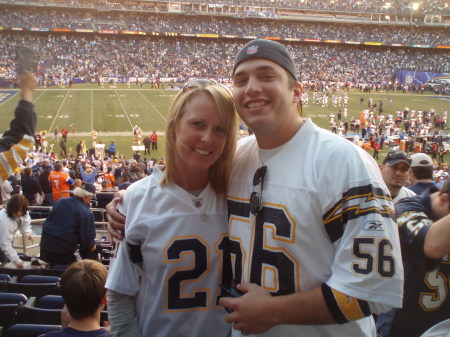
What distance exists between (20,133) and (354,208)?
1992 mm

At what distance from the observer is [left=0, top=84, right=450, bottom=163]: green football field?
76.3 feet

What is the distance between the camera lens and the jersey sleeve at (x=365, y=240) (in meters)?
1.53

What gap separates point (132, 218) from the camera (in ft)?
6.44

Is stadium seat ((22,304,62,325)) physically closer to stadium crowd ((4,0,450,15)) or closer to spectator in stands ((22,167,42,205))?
spectator in stands ((22,167,42,205))

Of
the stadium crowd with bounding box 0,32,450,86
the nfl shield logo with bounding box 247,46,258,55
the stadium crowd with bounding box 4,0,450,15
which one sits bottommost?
the nfl shield logo with bounding box 247,46,258,55

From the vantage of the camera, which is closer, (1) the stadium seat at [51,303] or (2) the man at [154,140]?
(1) the stadium seat at [51,303]

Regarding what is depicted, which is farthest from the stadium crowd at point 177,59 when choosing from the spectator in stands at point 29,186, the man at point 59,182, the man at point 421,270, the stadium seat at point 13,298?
the man at point 421,270

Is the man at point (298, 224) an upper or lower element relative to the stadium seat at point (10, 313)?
upper

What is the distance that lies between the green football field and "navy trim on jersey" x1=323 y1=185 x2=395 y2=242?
60.1ft

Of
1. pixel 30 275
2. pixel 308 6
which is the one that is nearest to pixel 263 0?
pixel 308 6

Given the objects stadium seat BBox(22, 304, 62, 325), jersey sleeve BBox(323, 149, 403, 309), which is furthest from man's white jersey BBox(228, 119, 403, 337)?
stadium seat BBox(22, 304, 62, 325)

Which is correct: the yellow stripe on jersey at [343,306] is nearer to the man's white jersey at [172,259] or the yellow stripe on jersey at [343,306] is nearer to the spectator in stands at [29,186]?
the man's white jersey at [172,259]

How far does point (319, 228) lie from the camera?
168cm

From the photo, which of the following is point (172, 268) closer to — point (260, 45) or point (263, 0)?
point (260, 45)
